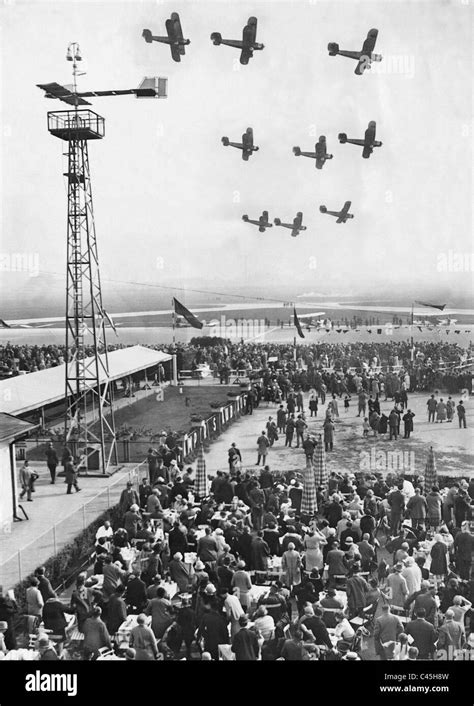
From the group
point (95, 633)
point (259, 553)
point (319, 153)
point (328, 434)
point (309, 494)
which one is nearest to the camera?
point (95, 633)

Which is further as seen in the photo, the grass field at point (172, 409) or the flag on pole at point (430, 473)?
the grass field at point (172, 409)

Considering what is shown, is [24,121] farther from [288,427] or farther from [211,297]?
[288,427]

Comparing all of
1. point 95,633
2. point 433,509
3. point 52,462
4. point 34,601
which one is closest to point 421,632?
point 433,509

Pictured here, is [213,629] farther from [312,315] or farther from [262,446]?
[312,315]

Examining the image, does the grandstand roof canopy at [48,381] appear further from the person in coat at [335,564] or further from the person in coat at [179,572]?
the person in coat at [335,564]

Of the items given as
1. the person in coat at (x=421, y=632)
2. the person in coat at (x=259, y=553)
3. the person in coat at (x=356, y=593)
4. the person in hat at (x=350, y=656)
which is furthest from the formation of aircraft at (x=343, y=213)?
the person in hat at (x=350, y=656)
